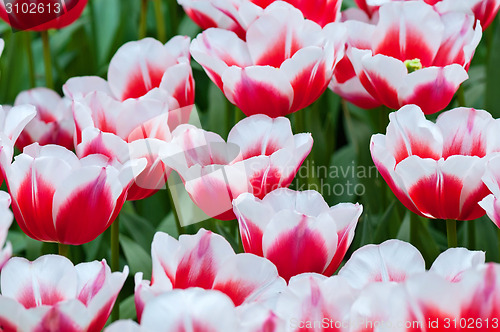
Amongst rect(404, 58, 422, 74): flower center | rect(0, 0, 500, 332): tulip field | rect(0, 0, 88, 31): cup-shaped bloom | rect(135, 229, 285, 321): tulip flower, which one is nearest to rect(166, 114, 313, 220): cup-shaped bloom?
rect(0, 0, 500, 332): tulip field

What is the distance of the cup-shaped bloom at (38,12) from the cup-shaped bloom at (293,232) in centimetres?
56

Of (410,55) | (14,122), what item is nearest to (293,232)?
(14,122)

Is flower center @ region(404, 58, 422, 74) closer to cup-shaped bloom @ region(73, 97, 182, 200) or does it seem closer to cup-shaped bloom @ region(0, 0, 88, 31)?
cup-shaped bloom @ region(73, 97, 182, 200)

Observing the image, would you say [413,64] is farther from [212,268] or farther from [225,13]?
[212,268]

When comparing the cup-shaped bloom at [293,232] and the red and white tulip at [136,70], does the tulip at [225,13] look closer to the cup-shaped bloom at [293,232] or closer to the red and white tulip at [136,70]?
the red and white tulip at [136,70]

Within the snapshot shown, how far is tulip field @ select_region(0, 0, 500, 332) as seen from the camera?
539mm

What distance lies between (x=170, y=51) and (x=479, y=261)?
50 centimetres

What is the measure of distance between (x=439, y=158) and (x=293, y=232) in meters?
0.20

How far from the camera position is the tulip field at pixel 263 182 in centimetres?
54

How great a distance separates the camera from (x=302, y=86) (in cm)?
87

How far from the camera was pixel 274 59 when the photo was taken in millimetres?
928

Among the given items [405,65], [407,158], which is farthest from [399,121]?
[405,65]

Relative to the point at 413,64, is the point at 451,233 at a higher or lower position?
lower

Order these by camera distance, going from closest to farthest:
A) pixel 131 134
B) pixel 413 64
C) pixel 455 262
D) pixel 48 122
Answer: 1. pixel 455 262
2. pixel 131 134
3. pixel 413 64
4. pixel 48 122
